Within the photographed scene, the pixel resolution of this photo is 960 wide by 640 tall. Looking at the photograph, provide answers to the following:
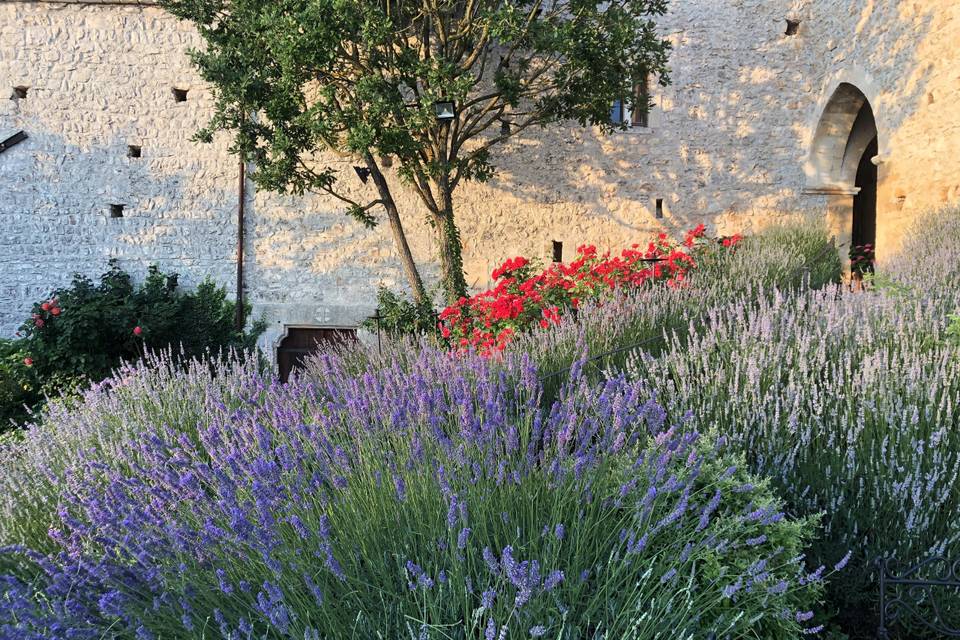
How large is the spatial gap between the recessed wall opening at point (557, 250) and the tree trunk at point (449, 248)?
64.3 inches

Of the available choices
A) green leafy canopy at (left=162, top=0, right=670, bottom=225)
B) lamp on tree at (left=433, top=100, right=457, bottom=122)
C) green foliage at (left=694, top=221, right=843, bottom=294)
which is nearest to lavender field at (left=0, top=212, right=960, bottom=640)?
green foliage at (left=694, top=221, right=843, bottom=294)

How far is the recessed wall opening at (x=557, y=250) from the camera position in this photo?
28.5 ft

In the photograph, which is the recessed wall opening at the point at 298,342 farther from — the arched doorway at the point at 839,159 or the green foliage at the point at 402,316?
the arched doorway at the point at 839,159

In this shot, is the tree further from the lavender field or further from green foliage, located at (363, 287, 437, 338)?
the lavender field

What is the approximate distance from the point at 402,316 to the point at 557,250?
2241 mm

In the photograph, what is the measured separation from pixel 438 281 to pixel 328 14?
348 centimetres

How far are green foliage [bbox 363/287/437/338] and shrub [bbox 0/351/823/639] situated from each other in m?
5.56

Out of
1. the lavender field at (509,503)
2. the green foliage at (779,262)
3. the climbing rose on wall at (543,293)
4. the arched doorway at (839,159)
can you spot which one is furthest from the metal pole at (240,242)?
the arched doorway at (839,159)

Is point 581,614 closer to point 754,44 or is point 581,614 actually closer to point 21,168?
point 754,44

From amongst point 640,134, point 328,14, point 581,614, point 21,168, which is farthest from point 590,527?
point 21,168

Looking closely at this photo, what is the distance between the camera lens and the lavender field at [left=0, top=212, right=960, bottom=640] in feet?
5.00

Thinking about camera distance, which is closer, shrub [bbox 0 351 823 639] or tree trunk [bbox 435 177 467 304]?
shrub [bbox 0 351 823 639]

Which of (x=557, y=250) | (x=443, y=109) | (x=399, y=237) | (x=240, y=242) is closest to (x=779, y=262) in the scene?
(x=443, y=109)

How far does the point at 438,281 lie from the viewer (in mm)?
8312
